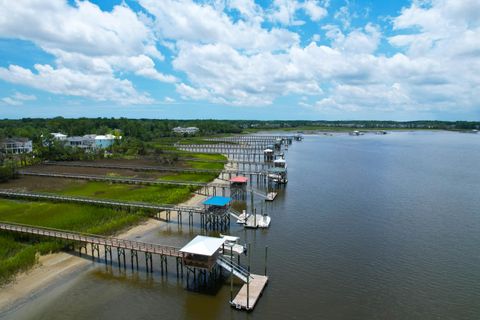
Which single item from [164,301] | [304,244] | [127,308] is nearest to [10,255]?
[127,308]

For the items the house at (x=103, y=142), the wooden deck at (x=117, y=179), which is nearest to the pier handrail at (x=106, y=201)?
the wooden deck at (x=117, y=179)

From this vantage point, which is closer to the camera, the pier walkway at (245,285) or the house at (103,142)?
the pier walkway at (245,285)

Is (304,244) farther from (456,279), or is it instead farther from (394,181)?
(394,181)

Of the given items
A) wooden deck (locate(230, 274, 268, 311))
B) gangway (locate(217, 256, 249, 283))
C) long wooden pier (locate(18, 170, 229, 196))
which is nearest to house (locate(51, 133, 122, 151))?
long wooden pier (locate(18, 170, 229, 196))

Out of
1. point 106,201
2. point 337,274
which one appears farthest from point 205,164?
point 337,274

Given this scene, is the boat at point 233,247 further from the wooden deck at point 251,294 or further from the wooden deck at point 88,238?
the wooden deck at point 88,238

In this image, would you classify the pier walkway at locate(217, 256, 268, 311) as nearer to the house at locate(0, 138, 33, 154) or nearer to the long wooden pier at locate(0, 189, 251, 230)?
the long wooden pier at locate(0, 189, 251, 230)
